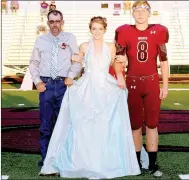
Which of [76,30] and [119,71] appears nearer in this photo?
[119,71]

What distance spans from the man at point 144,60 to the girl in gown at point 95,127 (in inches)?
4.3

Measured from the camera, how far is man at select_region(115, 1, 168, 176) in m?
4.55

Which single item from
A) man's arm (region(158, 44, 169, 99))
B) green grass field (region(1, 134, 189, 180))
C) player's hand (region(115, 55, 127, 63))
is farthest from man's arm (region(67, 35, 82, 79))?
green grass field (region(1, 134, 189, 180))

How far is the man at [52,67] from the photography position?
4773 millimetres

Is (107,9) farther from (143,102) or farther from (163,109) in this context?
(143,102)

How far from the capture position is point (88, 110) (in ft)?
15.1

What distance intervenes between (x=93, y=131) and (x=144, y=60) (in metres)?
0.76

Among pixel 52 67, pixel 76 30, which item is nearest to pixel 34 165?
pixel 52 67

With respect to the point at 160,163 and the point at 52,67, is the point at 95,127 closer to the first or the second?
the point at 52,67

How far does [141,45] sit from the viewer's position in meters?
4.55

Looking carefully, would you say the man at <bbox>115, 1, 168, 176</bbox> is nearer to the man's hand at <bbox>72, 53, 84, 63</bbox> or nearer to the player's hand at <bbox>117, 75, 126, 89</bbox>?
the player's hand at <bbox>117, 75, 126, 89</bbox>

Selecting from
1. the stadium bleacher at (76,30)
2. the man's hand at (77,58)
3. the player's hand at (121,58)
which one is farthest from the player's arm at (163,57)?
the stadium bleacher at (76,30)

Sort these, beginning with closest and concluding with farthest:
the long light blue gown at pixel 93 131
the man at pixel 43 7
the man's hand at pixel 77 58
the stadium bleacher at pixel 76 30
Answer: the long light blue gown at pixel 93 131
the man's hand at pixel 77 58
the stadium bleacher at pixel 76 30
the man at pixel 43 7

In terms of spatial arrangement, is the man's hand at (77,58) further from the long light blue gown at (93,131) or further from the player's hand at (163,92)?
the player's hand at (163,92)
